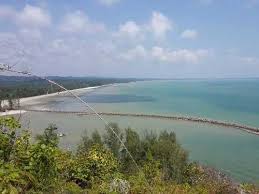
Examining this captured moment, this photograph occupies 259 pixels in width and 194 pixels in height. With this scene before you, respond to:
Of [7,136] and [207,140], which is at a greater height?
[7,136]

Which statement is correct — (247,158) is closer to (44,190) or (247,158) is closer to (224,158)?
(224,158)

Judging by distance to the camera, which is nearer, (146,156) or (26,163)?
(26,163)

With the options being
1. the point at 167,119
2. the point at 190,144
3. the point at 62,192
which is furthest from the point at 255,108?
the point at 62,192

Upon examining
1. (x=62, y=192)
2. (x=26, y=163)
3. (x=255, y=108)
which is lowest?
(x=255, y=108)

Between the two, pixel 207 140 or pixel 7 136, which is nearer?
pixel 7 136

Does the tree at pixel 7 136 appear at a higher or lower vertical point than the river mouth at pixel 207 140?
higher

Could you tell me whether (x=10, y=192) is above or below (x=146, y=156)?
above

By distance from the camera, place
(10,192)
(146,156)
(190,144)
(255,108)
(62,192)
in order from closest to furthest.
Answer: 1. (10,192)
2. (62,192)
3. (146,156)
4. (190,144)
5. (255,108)

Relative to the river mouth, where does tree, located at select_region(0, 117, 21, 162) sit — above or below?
above

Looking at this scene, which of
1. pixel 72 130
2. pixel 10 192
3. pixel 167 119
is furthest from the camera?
pixel 167 119

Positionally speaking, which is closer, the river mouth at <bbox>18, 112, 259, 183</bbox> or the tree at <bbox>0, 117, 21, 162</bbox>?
the tree at <bbox>0, 117, 21, 162</bbox>

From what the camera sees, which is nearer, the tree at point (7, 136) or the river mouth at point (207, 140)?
the tree at point (7, 136)
